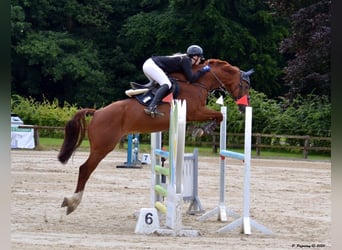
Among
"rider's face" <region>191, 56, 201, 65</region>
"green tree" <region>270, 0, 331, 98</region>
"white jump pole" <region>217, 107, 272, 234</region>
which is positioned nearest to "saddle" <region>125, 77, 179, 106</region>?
"rider's face" <region>191, 56, 201, 65</region>

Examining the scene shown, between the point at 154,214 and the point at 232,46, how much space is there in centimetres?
2902

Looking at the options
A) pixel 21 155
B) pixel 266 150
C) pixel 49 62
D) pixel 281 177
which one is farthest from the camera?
pixel 49 62

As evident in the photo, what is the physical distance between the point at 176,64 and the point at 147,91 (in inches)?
17.1

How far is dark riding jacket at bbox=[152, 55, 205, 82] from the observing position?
22.7 ft

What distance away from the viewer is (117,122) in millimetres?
6801

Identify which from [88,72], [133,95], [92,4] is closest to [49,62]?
[88,72]

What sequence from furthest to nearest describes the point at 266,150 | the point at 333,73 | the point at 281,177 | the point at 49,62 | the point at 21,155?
the point at 49,62, the point at 266,150, the point at 21,155, the point at 281,177, the point at 333,73

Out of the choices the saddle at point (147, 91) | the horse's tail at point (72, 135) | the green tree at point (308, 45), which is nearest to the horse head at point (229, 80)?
the saddle at point (147, 91)

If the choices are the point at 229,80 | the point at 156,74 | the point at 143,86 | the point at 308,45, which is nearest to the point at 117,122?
the point at 143,86

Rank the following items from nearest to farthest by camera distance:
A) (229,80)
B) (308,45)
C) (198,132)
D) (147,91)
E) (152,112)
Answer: (152,112)
(147,91)
(198,132)
(229,80)
(308,45)

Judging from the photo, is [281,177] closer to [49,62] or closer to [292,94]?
[292,94]

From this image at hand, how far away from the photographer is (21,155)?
18.3 metres

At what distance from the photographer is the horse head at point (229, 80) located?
7.37m

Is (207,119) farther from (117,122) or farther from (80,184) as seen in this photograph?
(80,184)
